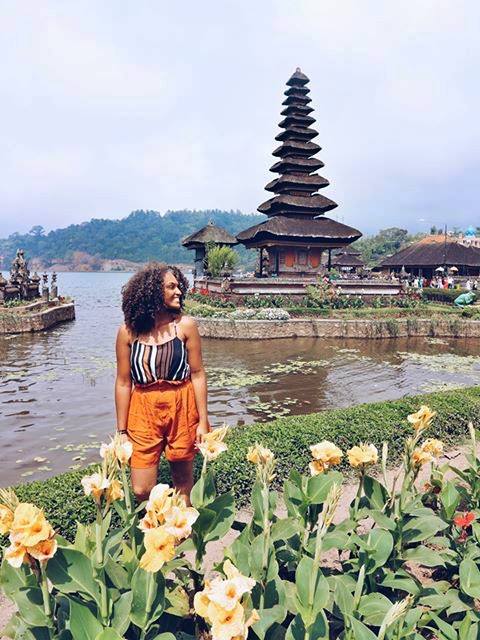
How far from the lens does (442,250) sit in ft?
118

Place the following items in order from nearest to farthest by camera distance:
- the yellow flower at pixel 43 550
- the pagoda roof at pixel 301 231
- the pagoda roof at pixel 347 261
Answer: the yellow flower at pixel 43 550, the pagoda roof at pixel 301 231, the pagoda roof at pixel 347 261

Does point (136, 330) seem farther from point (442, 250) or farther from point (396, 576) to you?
point (442, 250)

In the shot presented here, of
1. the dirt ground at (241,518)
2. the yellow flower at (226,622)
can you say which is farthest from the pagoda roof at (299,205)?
the yellow flower at (226,622)

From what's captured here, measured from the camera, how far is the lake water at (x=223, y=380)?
7485 mm

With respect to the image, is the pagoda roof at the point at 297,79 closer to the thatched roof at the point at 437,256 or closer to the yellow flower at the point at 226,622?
the thatched roof at the point at 437,256

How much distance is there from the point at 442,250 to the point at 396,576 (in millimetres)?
37052

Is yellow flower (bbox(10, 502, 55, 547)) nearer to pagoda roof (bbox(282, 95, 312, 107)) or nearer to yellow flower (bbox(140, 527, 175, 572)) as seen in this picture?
yellow flower (bbox(140, 527, 175, 572))

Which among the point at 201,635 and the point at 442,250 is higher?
the point at 442,250

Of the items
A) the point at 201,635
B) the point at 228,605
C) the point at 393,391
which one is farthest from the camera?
the point at 393,391

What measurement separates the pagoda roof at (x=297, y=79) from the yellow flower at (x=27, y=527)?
33068mm

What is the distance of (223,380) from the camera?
12.1 meters

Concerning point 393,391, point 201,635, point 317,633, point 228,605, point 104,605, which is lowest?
point 393,391

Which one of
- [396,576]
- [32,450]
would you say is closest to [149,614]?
[396,576]

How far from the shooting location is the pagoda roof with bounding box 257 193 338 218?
27203 mm
